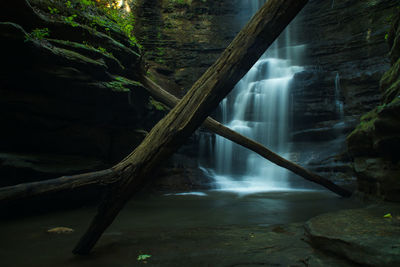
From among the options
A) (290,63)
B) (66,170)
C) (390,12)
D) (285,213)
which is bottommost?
(285,213)

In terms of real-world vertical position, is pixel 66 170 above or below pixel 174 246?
above

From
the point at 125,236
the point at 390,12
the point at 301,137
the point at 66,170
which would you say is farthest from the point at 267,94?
the point at 125,236

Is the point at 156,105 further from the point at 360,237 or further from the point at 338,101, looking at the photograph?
the point at 338,101

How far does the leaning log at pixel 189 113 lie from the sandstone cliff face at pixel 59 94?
3322mm

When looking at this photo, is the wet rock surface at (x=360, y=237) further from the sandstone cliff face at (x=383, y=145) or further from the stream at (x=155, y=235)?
the sandstone cliff face at (x=383, y=145)

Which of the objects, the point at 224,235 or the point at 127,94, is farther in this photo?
the point at 127,94

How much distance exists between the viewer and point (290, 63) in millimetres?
16203

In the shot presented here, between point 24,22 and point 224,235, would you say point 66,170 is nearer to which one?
point 24,22

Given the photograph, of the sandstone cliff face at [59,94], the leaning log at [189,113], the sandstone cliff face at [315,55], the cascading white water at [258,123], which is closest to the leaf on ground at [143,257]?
the leaning log at [189,113]

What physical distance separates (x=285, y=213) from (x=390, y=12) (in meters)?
15.0

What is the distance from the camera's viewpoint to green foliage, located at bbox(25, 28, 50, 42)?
171 inches

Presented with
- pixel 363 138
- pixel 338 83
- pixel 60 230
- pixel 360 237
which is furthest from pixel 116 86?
pixel 338 83

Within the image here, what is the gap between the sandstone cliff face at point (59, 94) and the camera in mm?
4539

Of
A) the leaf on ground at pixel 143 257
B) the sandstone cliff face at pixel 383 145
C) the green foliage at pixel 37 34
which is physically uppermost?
the green foliage at pixel 37 34
